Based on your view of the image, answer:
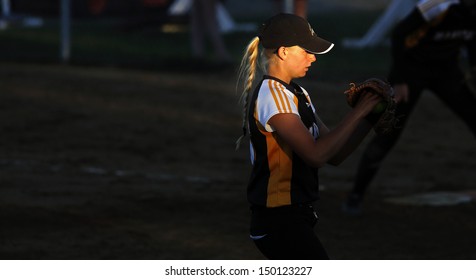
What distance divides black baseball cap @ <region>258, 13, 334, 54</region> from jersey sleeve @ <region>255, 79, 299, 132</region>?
183mm

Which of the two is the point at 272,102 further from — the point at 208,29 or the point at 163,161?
the point at 208,29

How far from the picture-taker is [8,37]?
24.8 meters

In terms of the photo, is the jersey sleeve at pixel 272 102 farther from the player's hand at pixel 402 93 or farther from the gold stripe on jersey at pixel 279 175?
the player's hand at pixel 402 93

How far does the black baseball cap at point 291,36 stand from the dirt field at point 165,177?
301 centimetres

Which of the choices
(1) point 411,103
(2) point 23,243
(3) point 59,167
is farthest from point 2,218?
(1) point 411,103

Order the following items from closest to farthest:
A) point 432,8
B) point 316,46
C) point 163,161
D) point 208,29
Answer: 1. point 316,46
2. point 432,8
3. point 163,161
4. point 208,29

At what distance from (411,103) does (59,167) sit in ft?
12.7

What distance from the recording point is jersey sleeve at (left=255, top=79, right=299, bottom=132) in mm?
5148

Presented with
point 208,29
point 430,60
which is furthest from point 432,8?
point 208,29

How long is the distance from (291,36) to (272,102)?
0.32m

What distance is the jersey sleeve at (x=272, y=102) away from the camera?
5148 mm

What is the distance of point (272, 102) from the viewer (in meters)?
5.18
